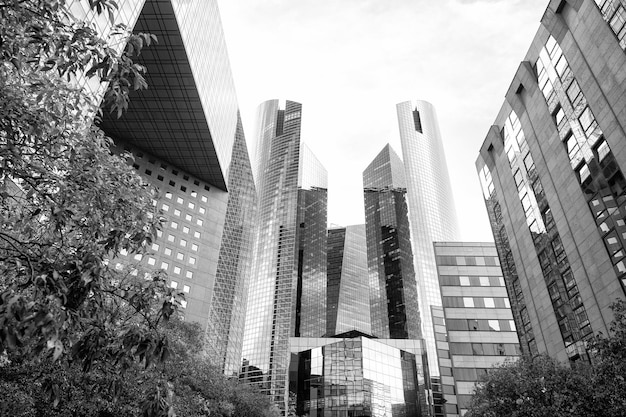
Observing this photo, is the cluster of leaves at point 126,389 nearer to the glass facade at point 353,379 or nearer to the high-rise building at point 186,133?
the high-rise building at point 186,133

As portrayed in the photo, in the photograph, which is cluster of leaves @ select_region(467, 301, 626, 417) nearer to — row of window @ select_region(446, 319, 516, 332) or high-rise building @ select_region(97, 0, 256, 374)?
row of window @ select_region(446, 319, 516, 332)

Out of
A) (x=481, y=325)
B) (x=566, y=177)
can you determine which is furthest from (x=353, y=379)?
(x=566, y=177)

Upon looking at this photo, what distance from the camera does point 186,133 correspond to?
3260 inches

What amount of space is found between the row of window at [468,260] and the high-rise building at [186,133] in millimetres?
47160

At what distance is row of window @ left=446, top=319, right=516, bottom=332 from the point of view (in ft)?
235

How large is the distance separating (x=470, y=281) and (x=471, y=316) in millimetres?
6231

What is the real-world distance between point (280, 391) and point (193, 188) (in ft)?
372

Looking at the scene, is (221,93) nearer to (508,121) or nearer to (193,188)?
(193,188)

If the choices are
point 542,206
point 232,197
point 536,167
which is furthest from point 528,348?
point 232,197

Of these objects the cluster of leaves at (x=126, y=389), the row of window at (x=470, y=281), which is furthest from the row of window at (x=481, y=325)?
the cluster of leaves at (x=126, y=389)

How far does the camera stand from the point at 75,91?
32.3 feet

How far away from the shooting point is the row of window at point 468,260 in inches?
3031

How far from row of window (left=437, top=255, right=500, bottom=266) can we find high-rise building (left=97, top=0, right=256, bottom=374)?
4716cm

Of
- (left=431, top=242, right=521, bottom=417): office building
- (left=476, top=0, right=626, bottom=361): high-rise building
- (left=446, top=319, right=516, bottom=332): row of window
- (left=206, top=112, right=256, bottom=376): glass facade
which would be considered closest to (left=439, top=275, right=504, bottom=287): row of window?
(left=431, top=242, right=521, bottom=417): office building
